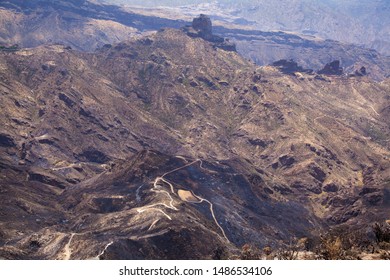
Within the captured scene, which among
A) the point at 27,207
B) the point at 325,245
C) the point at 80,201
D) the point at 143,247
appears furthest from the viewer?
the point at 80,201

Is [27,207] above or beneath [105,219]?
beneath

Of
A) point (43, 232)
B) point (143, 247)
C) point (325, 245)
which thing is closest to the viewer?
point (325, 245)

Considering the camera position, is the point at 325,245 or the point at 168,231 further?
the point at 168,231

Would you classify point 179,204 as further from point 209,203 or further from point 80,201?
point 80,201

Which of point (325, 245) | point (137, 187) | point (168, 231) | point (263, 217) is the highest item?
point (325, 245)

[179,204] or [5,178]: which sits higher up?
[179,204]
